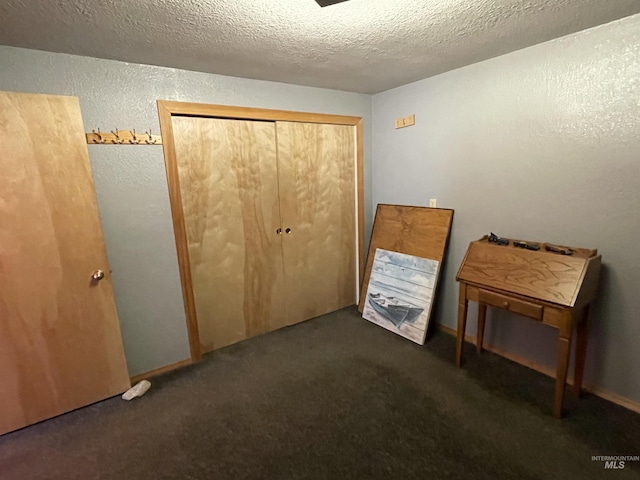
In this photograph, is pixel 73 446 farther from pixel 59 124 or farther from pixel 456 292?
pixel 456 292

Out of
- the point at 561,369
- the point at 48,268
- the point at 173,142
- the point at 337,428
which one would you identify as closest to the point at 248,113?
the point at 173,142

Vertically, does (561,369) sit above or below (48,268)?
below

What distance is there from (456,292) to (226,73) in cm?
255

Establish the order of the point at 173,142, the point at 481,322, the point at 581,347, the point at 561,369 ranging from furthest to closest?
the point at 481,322 → the point at 173,142 → the point at 581,347 → the point at 561,369

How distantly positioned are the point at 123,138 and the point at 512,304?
267 cm

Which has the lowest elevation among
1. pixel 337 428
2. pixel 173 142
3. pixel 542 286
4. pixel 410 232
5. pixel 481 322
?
pixel 337 428

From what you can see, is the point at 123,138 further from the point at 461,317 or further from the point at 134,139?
the point at 461,317

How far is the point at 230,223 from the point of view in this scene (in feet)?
8.46

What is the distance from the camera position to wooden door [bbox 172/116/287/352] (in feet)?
7.80

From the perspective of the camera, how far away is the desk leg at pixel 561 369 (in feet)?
5.72

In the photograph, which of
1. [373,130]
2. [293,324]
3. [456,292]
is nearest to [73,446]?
[293,324]

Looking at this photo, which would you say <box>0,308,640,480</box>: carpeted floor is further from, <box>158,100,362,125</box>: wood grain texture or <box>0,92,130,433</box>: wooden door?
<box>158,100,362,125</box>: wood grain texture

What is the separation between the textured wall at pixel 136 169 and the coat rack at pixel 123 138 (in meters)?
0.03

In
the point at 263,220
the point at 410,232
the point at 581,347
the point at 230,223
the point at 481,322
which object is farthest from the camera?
the point at 410,232
